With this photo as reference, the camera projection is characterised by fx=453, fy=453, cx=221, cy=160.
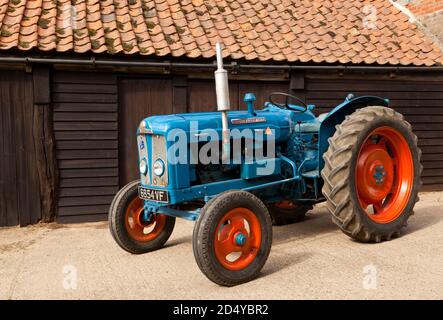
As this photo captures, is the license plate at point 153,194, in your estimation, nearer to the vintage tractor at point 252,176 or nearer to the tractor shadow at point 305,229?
the vintage tractor at point 252,176

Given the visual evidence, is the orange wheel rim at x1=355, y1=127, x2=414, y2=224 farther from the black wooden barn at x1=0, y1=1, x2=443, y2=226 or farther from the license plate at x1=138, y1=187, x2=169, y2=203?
the black wooden barn at x1=0, y1=1, x2=443, y2=226

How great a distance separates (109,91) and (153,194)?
3.09 meters

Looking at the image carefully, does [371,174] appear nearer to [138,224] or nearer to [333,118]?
[333,118]

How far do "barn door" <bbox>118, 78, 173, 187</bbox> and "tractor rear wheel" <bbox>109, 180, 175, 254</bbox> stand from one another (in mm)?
2304

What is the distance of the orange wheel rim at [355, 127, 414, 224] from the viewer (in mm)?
4613

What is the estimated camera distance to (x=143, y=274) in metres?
3.96

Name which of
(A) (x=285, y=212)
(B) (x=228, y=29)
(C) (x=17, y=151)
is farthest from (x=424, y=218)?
(C) (x=17, y=151)

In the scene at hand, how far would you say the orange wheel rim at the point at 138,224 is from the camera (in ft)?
14.8

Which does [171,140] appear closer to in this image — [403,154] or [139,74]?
[403,154]

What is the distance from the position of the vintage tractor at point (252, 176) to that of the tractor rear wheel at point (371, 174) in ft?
0.03

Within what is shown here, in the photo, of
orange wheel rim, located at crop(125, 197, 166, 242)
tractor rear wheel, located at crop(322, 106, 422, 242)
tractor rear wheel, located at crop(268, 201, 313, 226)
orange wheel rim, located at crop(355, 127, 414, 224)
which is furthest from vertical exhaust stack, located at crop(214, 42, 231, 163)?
tractor rear wheel, located at crop(268, 201, 313, 226)

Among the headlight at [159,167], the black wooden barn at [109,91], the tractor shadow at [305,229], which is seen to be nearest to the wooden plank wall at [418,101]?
the black wooden barn at [109,91]

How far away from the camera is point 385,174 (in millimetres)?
4781

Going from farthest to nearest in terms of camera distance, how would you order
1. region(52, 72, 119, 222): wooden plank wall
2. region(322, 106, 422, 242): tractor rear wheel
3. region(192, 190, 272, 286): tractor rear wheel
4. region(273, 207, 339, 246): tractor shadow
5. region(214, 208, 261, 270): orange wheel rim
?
1. region(52, 72, 119, 222): wooden plank wall
2. region(273, 207, 339, 246): tractor shadow
3. region(322, 106, 422, 242): tractor rear wheel
4. region(214, 208, 261, 270): orange wheel rim
5. region(192, 190, 272, 286): tractor rear wheel
